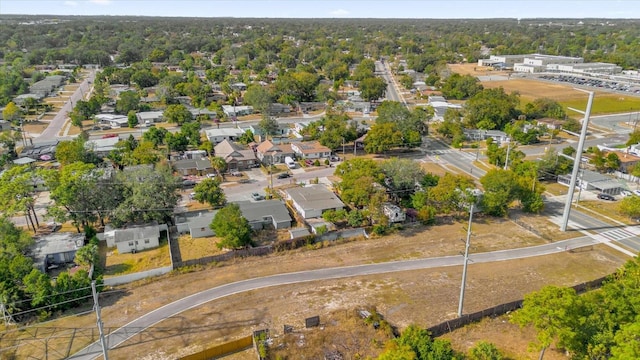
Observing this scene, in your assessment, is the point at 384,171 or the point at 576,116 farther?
the point at 576,116

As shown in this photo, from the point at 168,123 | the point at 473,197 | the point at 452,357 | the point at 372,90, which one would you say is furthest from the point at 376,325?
the point at 372,90

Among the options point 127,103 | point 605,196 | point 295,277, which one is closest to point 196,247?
point 295,277

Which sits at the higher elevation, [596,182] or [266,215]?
[266,215]

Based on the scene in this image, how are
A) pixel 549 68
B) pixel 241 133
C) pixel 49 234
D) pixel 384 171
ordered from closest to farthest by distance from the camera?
pixel 49 234, pixel 384 171, pixel 241 133, pixel 549 68

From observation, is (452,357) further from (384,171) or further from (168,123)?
(168,123)

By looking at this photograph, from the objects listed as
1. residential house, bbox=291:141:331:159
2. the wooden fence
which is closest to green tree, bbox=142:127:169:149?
residential house, bbox=291:141:331:159

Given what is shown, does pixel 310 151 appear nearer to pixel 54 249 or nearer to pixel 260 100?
pixel 260 100
